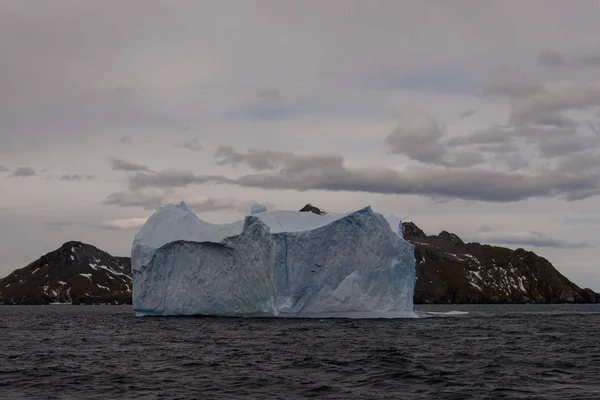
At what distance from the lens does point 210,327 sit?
41.8 m

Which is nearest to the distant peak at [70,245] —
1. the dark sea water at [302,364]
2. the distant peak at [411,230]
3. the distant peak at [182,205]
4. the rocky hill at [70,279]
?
the rocky hill at [70,279]

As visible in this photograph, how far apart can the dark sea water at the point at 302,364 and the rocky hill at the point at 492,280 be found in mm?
110986

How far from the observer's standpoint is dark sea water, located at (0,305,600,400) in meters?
19.2

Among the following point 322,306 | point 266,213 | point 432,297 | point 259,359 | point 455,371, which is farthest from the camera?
point 432,297

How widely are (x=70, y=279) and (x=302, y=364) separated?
531ft

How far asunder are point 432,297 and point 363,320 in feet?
334

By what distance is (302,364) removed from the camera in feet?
80.1

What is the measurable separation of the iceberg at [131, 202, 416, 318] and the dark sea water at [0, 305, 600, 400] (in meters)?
7.85

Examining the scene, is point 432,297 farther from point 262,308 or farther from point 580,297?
point 262,308

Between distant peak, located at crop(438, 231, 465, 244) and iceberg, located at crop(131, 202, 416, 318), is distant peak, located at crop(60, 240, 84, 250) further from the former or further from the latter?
iceberg, located at crop(131, 202, 416, 318)

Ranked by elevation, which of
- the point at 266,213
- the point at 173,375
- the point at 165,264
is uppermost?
the point at 266,213

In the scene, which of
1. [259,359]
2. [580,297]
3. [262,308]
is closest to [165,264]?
[262,308]

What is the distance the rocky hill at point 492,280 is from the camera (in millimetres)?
148500

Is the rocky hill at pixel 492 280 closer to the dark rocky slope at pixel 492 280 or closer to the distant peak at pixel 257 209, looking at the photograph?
the dark rocky slope at pixel 492 280
